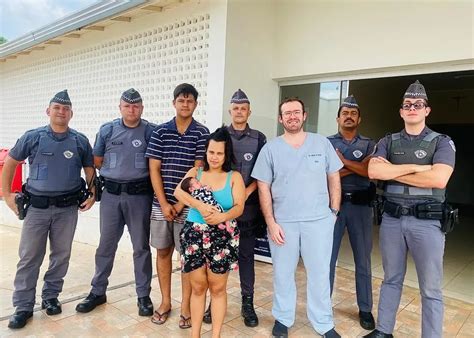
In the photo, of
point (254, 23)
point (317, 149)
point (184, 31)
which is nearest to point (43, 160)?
point (317, 149)

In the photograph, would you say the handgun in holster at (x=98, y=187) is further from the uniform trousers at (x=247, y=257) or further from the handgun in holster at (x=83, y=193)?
the uniform trousers at (x=247, y=257)

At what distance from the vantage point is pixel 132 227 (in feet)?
9.40

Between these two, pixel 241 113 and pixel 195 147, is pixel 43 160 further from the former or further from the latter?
pixel 241 113

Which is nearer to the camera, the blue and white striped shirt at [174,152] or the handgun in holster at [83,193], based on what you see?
the blue and white striped shirt at [174,152]

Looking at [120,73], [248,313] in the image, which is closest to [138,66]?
[120,73]

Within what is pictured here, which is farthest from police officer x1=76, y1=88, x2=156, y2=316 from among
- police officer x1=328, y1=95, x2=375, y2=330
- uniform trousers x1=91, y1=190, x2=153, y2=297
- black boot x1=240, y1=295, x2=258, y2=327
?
police officer x1=328, y1=95, x2=375, y2=330

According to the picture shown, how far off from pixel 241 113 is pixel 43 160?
156 centimetres

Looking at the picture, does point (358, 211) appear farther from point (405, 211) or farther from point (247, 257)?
point (247, 257)

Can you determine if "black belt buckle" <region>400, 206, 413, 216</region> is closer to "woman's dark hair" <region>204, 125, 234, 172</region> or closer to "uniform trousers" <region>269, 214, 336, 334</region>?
"uniform trousers" <region>269, 214, 336, 334</region>

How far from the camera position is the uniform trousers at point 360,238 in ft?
9.18

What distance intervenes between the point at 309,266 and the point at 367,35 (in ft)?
8.14

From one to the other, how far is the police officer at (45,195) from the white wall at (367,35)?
103 inches

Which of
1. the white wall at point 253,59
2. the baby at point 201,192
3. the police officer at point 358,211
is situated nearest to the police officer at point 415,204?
the police officer at point 358,211

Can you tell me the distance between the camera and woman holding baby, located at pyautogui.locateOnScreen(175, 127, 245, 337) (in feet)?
7.24
